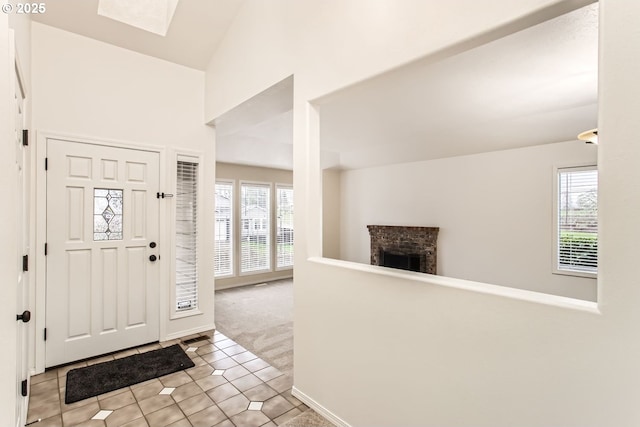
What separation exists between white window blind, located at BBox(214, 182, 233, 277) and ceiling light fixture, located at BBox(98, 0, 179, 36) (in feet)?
11.1

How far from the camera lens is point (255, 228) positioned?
6.94 meters

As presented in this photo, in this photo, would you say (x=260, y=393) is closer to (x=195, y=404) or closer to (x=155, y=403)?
(x=195, y=404)

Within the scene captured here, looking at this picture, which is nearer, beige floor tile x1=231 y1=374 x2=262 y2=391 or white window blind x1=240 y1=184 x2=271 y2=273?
beige floor tile x1=231 y1=374 x2=262 y2=391

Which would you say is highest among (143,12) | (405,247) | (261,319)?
(143,12)

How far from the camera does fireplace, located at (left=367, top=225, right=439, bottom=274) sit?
5.73 meters

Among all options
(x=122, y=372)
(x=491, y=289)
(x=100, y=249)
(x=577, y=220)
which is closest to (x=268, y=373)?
(x=122, y=372)

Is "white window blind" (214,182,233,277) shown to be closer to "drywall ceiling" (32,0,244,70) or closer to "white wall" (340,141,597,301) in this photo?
"drywall ceiling" (32,0,244,70)

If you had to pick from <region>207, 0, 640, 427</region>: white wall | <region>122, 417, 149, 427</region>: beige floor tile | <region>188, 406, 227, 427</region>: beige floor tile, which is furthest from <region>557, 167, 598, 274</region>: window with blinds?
<region>122, 417, 149, 427</region>: beige floor tile

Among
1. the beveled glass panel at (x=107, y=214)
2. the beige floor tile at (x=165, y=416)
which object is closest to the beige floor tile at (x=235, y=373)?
the beige floor tile at (x=165, y=416)

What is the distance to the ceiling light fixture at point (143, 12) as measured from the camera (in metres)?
3.05

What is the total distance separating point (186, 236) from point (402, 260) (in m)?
4.07

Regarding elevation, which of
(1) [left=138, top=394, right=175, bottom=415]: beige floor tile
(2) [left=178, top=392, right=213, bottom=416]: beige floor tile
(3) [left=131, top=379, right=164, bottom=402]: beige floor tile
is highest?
(2) [left=178, top=392, right=213, bottom=416]: beige floor tile

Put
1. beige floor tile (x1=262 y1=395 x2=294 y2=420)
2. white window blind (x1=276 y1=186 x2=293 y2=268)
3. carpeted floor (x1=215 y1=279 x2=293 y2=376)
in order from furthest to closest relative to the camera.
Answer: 1. white window blind (x1=276 y1=186 x2=293 y2=268)
2. carpeted floor (x1=215 y1=279 x2=293 y2=376)
3. beige floor tile (x1=262 y1=395 x2=294 y2=420)

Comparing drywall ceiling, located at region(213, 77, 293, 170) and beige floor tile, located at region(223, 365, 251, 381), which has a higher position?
drywall ceiling, located at region(213, 77, 293, 170)
